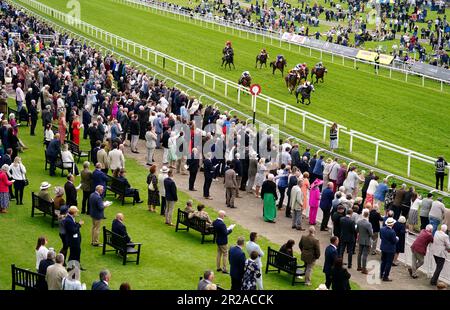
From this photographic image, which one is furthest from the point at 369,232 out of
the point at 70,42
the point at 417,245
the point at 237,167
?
the point at 70,42

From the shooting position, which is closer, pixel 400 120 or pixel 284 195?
pixel 284 195

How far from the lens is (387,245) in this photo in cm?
1762

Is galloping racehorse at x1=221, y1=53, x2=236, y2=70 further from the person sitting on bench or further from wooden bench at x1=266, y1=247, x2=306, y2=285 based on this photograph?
wooden bench at x1=266, y1=247, x2=306, y2=285

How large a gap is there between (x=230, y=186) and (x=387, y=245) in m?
5.12

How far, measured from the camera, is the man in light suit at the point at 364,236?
17828 millimetres

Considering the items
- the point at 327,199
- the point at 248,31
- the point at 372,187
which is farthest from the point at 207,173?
the point at 248,31

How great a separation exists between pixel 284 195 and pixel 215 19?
37.6 m

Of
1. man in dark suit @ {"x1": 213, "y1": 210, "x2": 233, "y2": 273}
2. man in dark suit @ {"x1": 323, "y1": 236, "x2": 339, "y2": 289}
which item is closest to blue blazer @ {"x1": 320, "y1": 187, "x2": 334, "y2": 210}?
man in dark suit @ {"x1": 323, "y1": 236, "x2": 339, "y2": 289}

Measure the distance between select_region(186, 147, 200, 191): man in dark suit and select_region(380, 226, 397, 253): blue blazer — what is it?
21.6ft

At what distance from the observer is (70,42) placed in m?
42.4

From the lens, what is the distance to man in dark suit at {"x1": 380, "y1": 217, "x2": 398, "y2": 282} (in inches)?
692

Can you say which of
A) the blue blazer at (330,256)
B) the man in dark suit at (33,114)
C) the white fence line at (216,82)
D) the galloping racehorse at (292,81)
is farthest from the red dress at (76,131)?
the galloping racehorse at (292,81)
